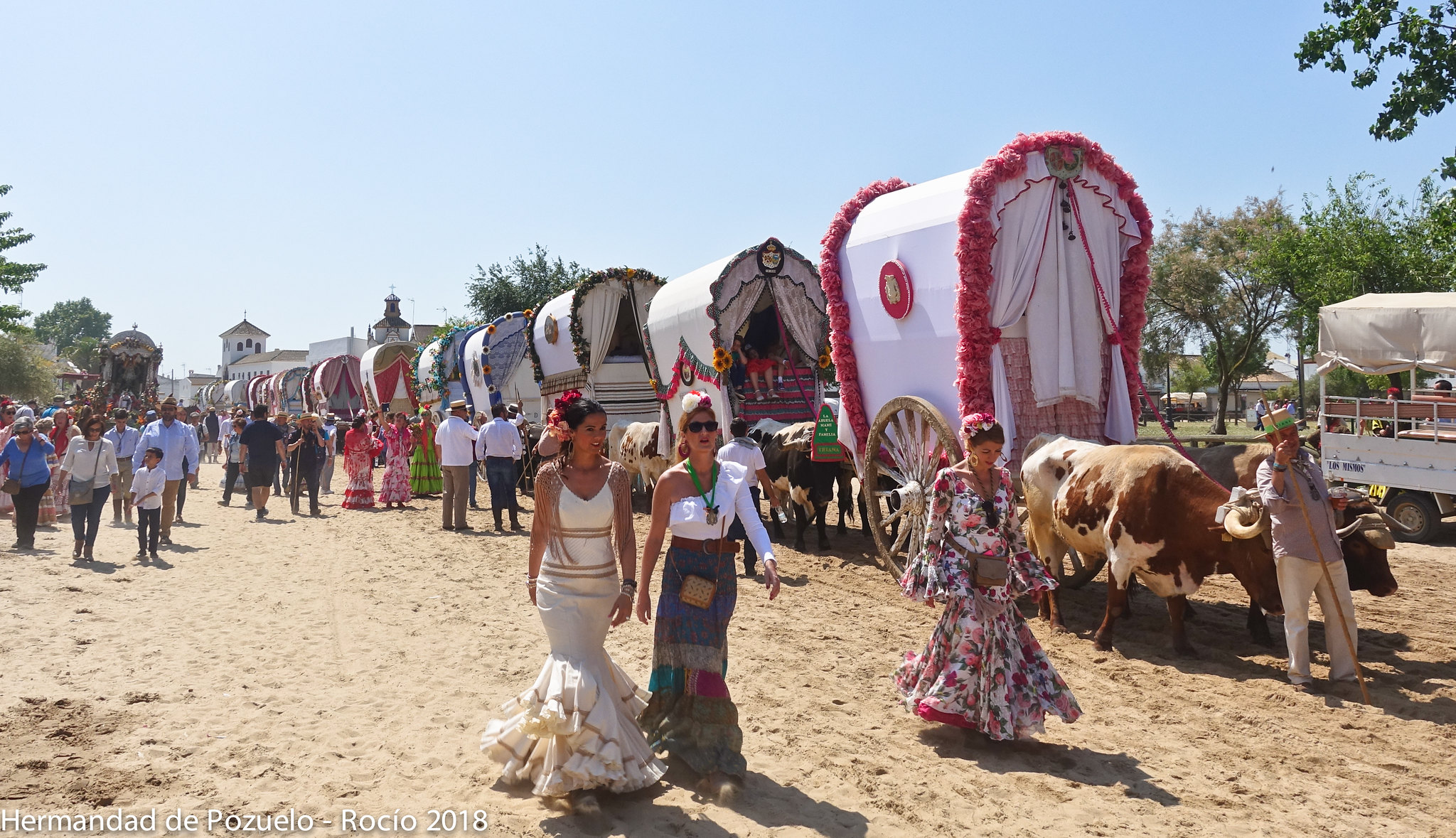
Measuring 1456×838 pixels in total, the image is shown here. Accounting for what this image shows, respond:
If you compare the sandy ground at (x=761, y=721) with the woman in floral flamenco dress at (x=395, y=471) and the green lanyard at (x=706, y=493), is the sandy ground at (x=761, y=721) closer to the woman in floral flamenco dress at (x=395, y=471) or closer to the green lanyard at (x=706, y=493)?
the green lanyard at (x=706, y=493)

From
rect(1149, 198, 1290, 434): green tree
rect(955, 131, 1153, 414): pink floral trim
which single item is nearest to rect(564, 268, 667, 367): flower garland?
rect(955, 131, 1153, 414): pink floral trim

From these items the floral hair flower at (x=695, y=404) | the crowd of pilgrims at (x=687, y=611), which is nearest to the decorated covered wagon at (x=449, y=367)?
the crowd of pilgrims at (x=687, y=611)

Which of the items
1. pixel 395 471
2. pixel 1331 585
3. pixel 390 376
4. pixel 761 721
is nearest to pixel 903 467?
pixel 1331 585

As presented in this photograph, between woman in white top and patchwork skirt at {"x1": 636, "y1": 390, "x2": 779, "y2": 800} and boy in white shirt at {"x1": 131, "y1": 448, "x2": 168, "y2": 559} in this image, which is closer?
woman in white top and patchwork skirt at {"x1": 636, "y1": 390, "x2": 779, "y2": 800}

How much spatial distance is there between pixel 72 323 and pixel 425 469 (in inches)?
5007

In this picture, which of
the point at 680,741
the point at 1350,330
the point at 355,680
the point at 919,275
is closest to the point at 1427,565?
the point at 1350,330

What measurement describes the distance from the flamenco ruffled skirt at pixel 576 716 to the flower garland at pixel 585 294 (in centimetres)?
1190

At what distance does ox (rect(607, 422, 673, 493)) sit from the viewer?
43.3 ft

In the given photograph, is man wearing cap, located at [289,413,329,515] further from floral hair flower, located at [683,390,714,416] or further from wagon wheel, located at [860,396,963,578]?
floral hair flower, located at [683,390,714,416]

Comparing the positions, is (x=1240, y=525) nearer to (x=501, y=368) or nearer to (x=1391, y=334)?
(x=1391, y=334)

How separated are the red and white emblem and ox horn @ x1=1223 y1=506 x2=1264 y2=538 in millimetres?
3311

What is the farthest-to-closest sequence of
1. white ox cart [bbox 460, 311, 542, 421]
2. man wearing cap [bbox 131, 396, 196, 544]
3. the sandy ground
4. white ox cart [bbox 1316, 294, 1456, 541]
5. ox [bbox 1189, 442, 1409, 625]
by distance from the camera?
white ox cart [bbox 460, 311, 542, 421] < man wearing cap [bbox 131, 396, 196, 544] < white ox cart [bbox 1316, 294, 1456, 541] < ox [bbox 1189, 442, 1409, 625] < the sandy ground

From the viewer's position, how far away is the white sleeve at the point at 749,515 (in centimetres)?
389

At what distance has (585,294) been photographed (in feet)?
51.2
